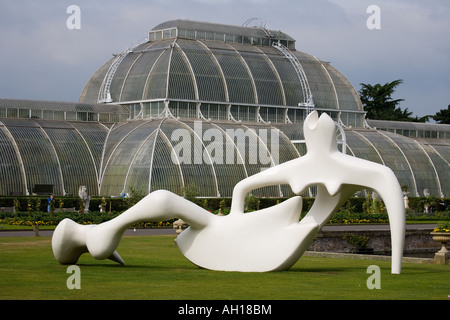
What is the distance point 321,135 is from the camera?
80.3 ft

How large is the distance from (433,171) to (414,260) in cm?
4989

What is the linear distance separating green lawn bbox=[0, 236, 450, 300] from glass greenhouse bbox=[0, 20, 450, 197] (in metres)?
37.1

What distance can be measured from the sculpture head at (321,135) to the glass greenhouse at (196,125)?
40665mm

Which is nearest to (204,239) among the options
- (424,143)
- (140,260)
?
(140,260)

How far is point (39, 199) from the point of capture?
58219mm

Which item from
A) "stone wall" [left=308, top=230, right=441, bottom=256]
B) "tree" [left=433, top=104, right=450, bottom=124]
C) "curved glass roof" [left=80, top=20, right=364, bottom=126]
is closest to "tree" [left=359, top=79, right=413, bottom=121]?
"tree" [left=433, top=104, right=450, bottom=124]

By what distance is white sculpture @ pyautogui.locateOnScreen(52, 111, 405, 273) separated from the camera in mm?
23453

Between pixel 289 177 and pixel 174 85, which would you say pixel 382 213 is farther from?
pixel 289 177

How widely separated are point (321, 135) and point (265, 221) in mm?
2728

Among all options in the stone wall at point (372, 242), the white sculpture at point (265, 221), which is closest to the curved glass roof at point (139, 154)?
the stone wall at point (372, 242)

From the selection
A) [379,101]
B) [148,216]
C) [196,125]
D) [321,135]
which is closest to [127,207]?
[196,125]

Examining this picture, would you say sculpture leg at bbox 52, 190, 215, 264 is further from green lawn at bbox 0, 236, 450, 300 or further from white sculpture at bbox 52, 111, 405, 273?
green lawn at bbox 0, 236, 450, 300
